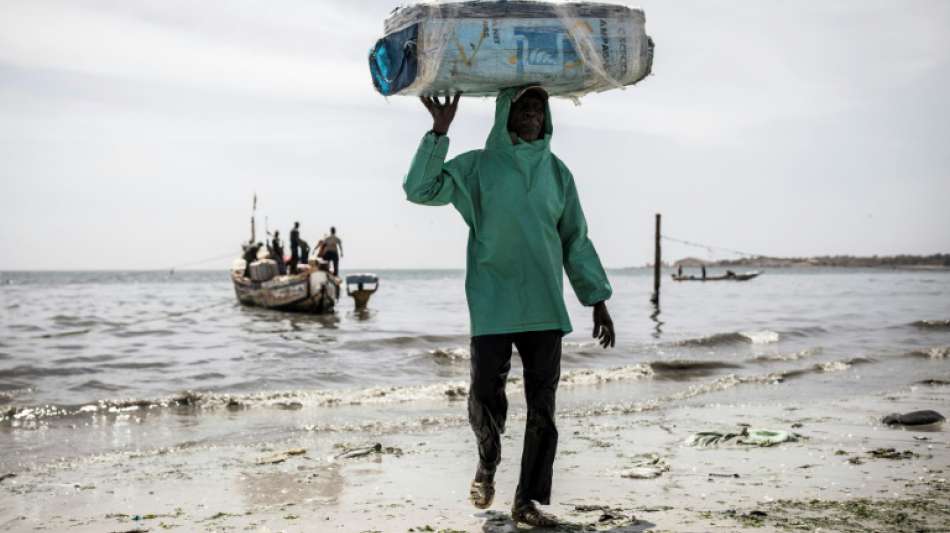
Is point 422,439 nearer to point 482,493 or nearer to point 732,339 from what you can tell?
point 482,493

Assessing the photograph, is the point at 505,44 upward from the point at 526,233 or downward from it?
upward

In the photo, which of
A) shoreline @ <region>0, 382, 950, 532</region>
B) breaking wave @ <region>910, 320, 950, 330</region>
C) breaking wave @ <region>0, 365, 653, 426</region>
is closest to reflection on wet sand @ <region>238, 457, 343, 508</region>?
shoreline @ <region>0, 382, 950, 532</region>

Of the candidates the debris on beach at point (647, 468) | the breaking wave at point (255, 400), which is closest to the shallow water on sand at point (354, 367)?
the breaking wave at point (255, 400)

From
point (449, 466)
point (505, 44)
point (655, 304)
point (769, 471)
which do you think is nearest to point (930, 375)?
point (769, 471)

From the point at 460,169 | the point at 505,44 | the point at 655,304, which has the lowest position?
the point at 655,304

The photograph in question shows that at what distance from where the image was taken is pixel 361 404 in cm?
905

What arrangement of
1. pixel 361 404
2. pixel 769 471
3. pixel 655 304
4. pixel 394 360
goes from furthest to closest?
pixel 655 304
pixel 394 360
pixel 361 404
pixel 769 471

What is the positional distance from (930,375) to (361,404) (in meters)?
7.70

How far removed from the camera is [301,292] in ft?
85.8

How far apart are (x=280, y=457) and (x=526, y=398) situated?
10.1 ft

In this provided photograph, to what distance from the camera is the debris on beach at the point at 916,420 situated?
6570mm

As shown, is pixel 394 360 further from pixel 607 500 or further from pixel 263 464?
pixel 607 500

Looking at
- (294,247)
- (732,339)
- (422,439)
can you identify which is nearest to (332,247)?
(294,247)

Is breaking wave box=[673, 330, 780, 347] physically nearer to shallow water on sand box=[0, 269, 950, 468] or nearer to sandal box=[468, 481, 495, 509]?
shallow water on sand box=[0, 269, 950, 468]
